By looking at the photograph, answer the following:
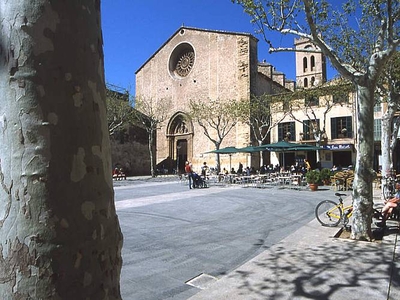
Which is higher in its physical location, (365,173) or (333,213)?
(365,173)

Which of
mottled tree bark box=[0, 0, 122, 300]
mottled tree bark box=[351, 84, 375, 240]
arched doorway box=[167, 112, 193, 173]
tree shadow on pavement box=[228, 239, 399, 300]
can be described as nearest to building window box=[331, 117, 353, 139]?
arched doorway box=[167, 112, 193, 173]

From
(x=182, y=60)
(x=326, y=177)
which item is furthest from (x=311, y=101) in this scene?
(x=182, y=60)

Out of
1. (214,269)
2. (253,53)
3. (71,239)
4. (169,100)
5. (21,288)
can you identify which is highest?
(253,53)

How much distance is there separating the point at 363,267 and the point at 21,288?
431 centimetres

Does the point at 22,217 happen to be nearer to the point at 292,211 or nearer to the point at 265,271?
the point at 265,271

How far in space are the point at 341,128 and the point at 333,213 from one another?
909 inches

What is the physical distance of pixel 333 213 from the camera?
704 centimetres

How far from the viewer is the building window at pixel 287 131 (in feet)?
102

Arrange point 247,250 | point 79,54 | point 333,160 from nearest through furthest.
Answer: point 79,54
point 247,250
point 333,160

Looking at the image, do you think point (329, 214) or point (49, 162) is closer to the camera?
point (49, 162)

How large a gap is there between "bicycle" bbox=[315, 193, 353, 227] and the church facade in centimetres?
2391

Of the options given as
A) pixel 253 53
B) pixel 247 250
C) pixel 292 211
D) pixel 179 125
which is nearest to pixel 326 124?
pixel 253 53

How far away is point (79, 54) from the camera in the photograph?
1.24m

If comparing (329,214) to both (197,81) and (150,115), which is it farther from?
(197,81)
